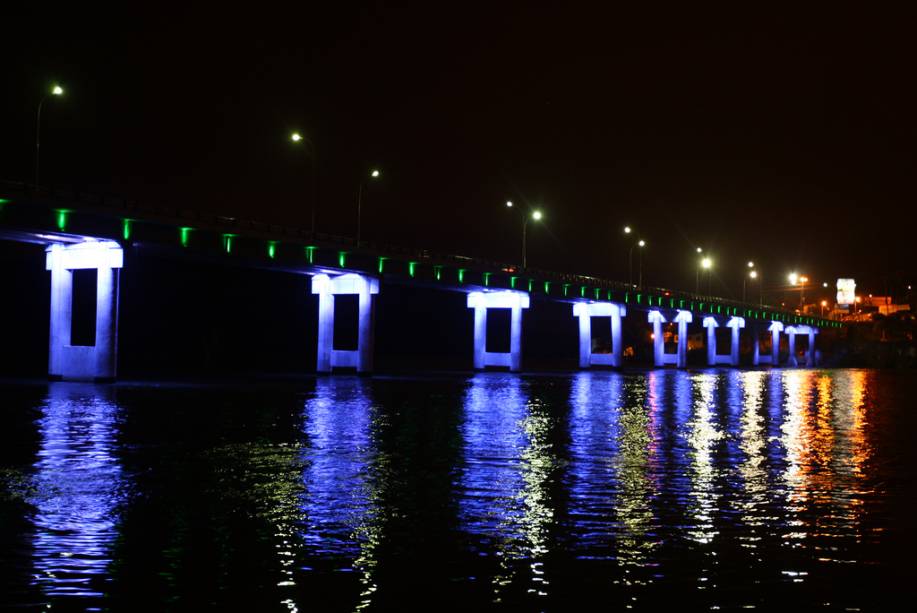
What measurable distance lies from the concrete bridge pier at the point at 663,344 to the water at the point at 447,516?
13163cm

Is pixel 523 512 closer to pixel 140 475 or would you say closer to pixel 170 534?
pixel 170 534

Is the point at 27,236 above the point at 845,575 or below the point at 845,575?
above

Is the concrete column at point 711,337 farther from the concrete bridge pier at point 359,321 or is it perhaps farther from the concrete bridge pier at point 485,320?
the concrete bridge pier at point 359,321

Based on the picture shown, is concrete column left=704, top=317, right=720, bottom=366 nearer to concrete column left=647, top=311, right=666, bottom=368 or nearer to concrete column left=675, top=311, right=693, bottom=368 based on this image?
concrete column left=675, top=311, right=693, bottom=368

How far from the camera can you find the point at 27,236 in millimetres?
68812

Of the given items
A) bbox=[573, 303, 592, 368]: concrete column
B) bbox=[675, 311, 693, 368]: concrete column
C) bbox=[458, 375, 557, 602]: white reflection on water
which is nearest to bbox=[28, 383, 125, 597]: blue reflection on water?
bbox=[458, 375, 557, 602]: white reflection on water

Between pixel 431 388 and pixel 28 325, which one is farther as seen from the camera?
pixel 28 325

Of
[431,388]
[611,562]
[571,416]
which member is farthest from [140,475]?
[431,388]

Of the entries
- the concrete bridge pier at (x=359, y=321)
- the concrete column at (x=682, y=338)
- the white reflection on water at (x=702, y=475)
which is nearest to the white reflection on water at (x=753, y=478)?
the white reflection on water at (x=702, y=475)

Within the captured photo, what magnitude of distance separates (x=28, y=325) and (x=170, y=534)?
376ft

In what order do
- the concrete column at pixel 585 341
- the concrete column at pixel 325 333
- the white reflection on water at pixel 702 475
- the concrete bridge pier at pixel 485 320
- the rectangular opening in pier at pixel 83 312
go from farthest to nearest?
the concrete column at pixel 585 341 → the concrete bridge pier at pixel 485 320 → the rectangular opening in pier at pixel 83 312 → the concrete column at pixel 325 333 → the white reflection on water at pixel 702 475

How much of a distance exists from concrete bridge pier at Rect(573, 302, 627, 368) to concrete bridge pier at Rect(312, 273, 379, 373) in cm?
5006

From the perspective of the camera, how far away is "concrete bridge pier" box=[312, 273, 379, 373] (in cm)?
9838

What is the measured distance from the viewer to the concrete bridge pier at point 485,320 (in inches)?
4889
